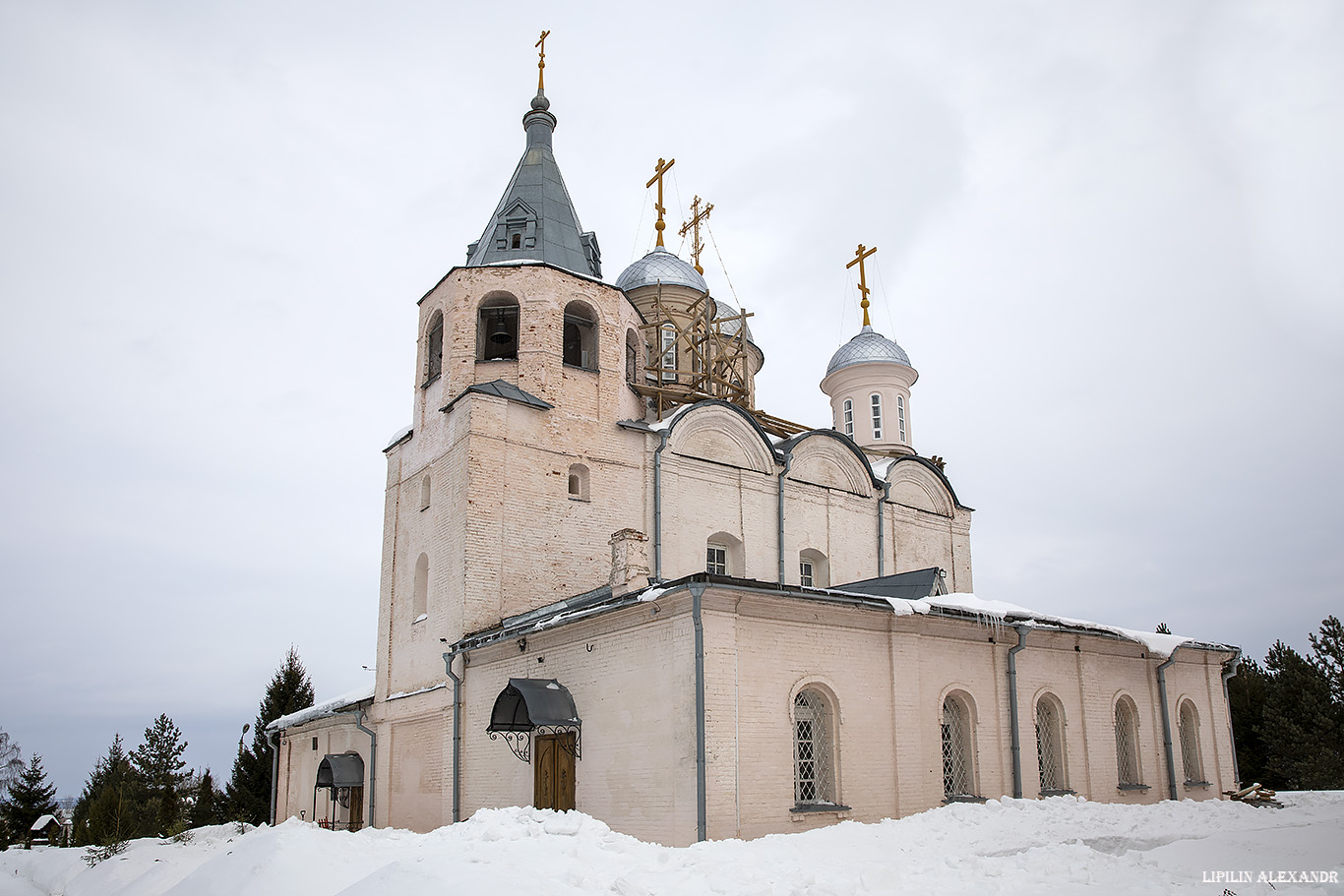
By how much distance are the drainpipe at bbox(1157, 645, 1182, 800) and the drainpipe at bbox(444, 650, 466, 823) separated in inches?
447

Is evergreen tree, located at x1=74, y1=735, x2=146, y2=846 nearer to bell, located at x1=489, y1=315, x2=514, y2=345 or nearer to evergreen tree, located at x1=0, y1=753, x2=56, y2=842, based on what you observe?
evergreen tree, located at x1=0, y1=753, x2=56, y2=842

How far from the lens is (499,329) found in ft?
60.8

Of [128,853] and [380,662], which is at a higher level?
[380,662]

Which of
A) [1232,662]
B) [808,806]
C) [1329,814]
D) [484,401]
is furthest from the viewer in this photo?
[1232,662]

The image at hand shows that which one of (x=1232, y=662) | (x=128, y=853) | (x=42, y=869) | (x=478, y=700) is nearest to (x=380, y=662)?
(x=478, y=700)

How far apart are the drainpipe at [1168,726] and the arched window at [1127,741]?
756mm

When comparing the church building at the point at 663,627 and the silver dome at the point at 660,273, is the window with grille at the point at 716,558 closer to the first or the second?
the church building at the point at 663,627

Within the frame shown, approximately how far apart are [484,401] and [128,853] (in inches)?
327

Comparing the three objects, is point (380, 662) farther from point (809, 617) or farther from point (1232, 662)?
point (1232, 662)

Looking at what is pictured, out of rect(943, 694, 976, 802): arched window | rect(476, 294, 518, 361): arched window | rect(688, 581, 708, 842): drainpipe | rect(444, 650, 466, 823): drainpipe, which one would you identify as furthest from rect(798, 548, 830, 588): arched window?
rect(688, 581, 708, 842): drainpipe

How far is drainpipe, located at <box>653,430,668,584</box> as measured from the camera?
54.7ft

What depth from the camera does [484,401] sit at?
1606cm

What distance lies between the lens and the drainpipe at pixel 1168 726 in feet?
55.5

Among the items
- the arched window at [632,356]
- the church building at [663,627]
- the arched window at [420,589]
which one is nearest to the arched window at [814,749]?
the church building at [663,627]
